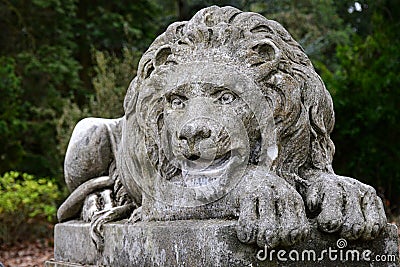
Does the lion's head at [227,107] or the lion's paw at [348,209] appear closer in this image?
the lion's paw at [348,209]

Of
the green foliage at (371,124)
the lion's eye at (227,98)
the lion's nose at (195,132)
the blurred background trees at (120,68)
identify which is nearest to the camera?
the lion's nose at (195,132)

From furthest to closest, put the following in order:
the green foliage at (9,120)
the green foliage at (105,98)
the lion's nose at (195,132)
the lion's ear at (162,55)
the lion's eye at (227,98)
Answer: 1. the green foliage at (9,120)
2. the green foliage at (105,98)
3. the lion's ear at (162,55)
4. the lion's eye at (227,98)
5. the lion's nose at (195,132)

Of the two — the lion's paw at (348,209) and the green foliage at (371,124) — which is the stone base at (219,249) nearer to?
the lion's paw at (348,209)

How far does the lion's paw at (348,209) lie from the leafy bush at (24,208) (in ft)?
28.2

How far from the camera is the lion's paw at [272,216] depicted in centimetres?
345

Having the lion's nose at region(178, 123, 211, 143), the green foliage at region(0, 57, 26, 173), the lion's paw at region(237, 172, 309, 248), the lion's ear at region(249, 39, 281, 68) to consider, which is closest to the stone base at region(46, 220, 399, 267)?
the lion's paw at region(237, 172, 309, 248)

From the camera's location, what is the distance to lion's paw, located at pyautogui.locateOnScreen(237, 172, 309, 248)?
3449 millimetres

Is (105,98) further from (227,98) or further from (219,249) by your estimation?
(219,249)

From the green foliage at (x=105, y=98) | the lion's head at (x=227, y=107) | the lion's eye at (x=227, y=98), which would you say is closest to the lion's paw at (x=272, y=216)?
the lion's head at (x=227, y=107)

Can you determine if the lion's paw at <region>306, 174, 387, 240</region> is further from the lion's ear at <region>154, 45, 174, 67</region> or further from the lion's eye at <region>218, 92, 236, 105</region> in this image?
the lion's ear at <region>154, 45, 174, 67</region>

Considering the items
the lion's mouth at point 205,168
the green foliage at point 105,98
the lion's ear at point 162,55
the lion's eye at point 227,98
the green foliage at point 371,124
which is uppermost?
the green foliage at point 105,98

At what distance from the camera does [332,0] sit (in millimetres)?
19406

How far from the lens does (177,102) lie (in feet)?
13.2

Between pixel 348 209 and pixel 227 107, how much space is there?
84 centimetres
